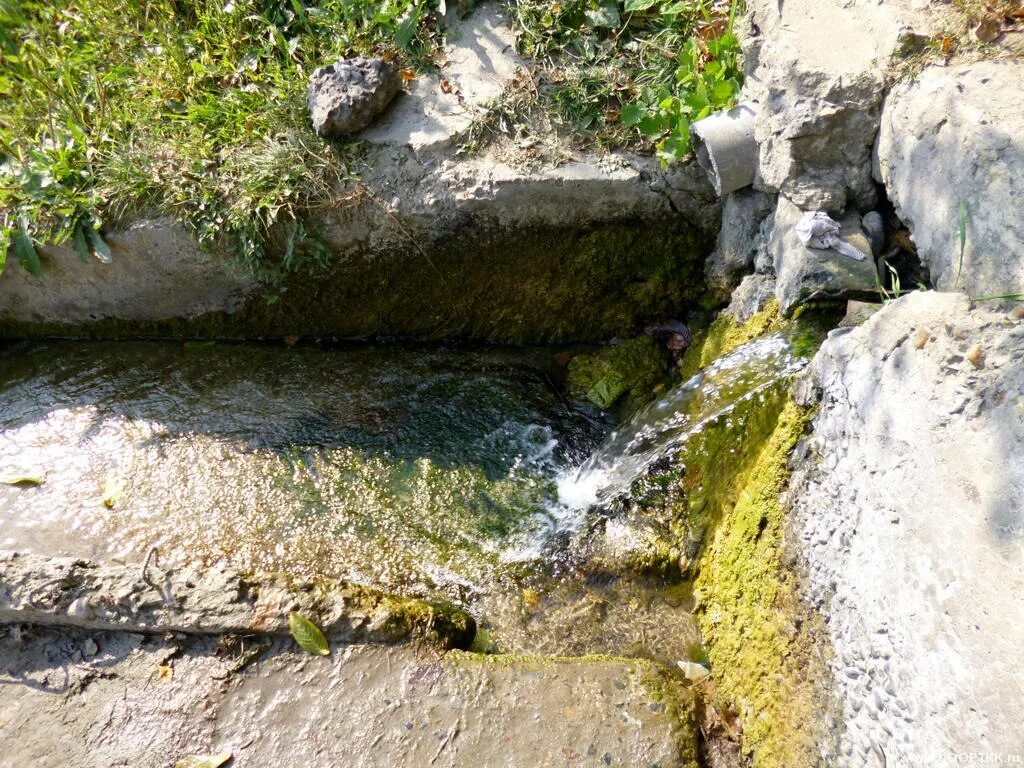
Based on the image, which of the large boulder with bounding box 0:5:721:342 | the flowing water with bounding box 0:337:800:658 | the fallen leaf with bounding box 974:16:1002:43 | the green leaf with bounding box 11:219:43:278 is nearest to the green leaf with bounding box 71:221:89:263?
the large boulder with bounding box 0:5:721:342

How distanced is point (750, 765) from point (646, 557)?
0.82 m

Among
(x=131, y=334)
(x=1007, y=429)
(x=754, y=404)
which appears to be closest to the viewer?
(x=1007, y=429)

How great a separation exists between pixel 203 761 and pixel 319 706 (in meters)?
0.38

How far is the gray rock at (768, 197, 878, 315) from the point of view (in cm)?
249

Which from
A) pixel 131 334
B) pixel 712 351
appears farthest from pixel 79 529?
pixel 712 351

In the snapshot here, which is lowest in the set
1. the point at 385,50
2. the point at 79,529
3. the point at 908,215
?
the point at 79,529

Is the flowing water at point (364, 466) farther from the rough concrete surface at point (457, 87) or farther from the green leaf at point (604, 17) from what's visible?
the green leaf at point (604, 17)

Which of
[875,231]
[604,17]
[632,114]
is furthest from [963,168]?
[604,17]

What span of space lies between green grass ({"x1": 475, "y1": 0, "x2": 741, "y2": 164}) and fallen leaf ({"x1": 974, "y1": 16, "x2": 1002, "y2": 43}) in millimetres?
976

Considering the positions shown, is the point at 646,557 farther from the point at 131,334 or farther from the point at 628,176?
the point at 131,334

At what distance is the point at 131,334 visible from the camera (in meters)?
3.97

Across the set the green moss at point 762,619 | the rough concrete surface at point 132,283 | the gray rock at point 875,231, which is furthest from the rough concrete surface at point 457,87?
the green moss at point 762,619

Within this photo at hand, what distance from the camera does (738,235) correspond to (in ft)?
10.4

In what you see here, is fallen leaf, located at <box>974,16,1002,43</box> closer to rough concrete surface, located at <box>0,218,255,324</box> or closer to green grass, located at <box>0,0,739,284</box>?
green grass, located at <box>0,0,739,284</box>
